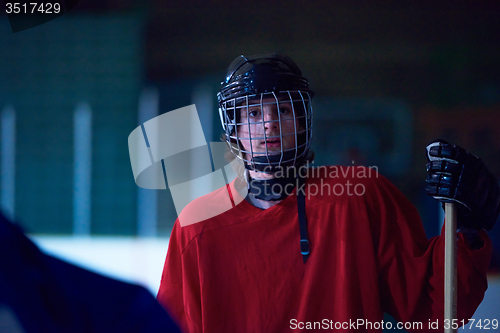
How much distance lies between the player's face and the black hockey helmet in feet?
0.05

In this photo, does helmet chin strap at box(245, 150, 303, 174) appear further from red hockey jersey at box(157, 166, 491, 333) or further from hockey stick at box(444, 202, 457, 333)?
hockey stick at box(444, 202, 457, 333)

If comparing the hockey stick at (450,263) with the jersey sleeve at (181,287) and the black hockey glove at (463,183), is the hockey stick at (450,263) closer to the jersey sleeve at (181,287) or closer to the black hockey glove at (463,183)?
the black hockey glove at (463,183)

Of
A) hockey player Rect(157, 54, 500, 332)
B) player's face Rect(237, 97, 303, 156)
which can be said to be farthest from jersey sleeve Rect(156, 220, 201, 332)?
player's face Rect(237, 97, 303, 156)

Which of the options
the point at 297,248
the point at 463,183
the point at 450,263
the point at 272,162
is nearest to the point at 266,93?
the point at 272,162

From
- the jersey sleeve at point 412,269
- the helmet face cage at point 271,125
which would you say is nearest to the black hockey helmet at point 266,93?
the helmet face cage at point 271,125

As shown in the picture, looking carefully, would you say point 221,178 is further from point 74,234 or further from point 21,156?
point 21,156

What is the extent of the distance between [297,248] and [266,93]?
491mm

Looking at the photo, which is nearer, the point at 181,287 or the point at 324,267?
the point at 324,267

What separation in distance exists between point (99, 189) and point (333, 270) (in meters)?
2.58

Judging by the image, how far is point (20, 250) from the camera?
0.46 meters

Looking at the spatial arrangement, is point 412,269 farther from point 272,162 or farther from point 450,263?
point 272,162

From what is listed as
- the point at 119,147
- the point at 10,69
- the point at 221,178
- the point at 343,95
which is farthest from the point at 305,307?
the point at 10,69

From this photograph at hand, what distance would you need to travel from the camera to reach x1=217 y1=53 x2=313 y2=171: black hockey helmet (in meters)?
1.13

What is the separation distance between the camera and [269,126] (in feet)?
3.64
